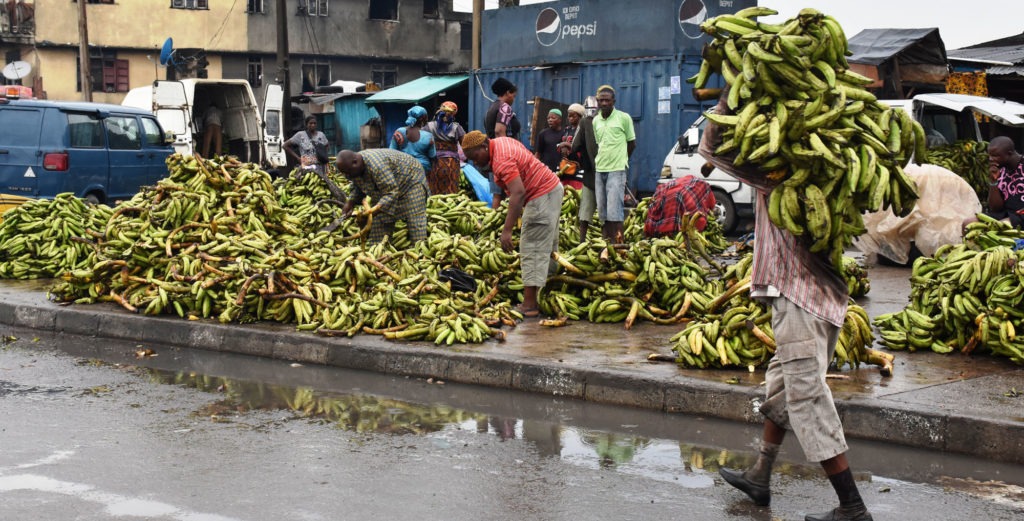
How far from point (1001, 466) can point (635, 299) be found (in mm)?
4094

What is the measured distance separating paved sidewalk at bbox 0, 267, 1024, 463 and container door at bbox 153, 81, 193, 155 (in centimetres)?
1405

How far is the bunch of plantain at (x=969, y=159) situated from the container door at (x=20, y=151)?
41.9 ft

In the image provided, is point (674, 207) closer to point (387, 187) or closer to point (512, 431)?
point (387, 187)

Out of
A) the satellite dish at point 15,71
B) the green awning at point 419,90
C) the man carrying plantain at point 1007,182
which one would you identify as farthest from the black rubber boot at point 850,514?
the satellite dish at point 15,71

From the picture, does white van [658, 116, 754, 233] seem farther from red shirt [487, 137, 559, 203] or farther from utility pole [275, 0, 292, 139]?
utility pole [275, 0, 292, 139]

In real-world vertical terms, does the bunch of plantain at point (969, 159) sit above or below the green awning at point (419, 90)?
below

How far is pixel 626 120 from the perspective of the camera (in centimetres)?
1281

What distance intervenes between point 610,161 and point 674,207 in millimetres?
865

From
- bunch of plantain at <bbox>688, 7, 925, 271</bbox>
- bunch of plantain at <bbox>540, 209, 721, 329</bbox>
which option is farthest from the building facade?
bunch of plantain at <bbox>688, 7, 925, 271</bbox>

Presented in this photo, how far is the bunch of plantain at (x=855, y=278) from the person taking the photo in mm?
10023

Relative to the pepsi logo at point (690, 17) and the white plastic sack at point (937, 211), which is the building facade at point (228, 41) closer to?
the pepsi logo at point (690, 17)

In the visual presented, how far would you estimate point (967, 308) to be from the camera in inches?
305

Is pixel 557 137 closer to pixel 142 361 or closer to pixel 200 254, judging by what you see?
pixel 200 254

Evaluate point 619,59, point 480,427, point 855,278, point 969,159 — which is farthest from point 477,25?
point 480,427
